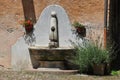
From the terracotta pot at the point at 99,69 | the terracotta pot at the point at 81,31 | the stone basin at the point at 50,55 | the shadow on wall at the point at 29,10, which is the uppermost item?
the shadow on wall at the point at 29,10

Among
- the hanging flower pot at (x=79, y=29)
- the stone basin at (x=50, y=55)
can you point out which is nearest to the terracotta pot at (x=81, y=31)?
the hanging flower pot at (x=79, y=29)

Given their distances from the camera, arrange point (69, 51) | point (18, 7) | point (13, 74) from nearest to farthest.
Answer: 1. point (13, 74)
2. point (69, 51)
3. point (18, 7)

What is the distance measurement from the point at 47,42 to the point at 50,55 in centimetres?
89

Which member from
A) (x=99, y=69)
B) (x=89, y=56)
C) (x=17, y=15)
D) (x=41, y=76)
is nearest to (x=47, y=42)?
(x=17, y=15)

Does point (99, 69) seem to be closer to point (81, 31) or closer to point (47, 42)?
point (81, 31)

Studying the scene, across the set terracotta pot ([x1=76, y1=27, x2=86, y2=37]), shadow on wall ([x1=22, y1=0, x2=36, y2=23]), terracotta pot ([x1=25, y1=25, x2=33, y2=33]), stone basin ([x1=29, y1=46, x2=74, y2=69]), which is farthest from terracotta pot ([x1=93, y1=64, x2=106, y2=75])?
shadow on wall ([x1=22, y1=0, x2=36, y2=23])

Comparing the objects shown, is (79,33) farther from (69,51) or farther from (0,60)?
(0,60)

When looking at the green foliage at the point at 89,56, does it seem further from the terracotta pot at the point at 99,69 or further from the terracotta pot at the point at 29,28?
the terracotta pot at the point at 29,28

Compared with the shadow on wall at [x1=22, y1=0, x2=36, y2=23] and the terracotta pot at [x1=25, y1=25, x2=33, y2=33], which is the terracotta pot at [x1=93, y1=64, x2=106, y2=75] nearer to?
the terracotta pot at [x1=25, y1=25, x2=33, y2=33]

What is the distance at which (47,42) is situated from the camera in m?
16.9

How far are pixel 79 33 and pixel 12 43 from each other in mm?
2666

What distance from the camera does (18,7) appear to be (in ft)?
56.6

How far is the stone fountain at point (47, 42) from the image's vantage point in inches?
640

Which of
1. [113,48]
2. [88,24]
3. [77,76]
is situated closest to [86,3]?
[88,24]
